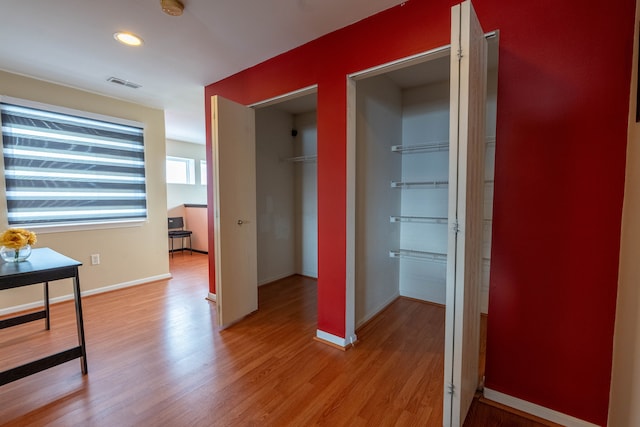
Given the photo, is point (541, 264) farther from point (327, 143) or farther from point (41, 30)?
point (41, 30)

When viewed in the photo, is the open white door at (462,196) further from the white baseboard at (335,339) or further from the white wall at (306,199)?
the white wall at (306,199)

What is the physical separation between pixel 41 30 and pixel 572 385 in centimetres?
415

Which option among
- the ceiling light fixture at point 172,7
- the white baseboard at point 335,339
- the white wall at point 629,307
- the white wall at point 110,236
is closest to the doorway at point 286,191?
the white wall at point 110,236

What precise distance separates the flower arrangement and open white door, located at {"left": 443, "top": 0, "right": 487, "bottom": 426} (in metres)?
2.68

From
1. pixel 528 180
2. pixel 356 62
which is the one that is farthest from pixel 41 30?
pixel 528 180

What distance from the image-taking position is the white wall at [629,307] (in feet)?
3.68

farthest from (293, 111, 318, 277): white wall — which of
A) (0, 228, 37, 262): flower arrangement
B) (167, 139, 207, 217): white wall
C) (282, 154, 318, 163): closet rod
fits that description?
(167, 139, 207, 217): white wall

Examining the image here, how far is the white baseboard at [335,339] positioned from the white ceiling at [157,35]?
2.44 meters

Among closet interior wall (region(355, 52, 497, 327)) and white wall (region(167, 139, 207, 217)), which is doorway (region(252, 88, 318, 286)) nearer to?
closet interior wall (region(355, 52, 497, 327))

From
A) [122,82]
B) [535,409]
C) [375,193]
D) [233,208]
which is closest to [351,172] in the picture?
[375,193]

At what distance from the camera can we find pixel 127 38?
222 centimetres

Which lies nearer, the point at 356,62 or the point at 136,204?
the point at 356,62

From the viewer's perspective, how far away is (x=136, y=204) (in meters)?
3.88

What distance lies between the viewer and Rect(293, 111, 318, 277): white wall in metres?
4.18
